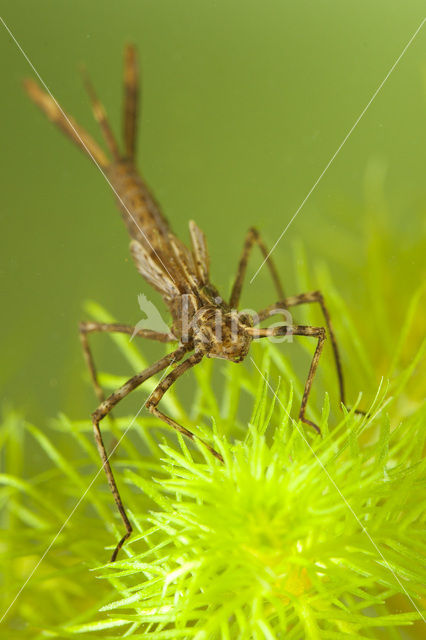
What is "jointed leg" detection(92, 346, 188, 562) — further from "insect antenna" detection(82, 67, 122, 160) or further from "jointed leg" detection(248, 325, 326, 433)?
"insect antenna" detection(82, 67, 122, 160)

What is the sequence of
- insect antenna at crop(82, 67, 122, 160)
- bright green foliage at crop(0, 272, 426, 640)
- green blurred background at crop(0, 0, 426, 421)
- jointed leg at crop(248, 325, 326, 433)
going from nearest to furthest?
1. bright green foliage at crop(0, 272, 426, 640)
2. jointed leg at crop(248, 325, 326, 433)
3. green blurred background at crop(0, 0, 426, 421)
4. insect antenna at crop(82, 67, 122, 160)

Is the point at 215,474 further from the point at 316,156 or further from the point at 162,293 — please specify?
the point at 316,156

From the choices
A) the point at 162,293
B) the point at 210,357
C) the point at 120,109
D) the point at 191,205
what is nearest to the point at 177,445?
the point at 210,357

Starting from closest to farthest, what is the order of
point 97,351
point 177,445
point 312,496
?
1. point 312,496
2. point 177,445
3. point 97,351

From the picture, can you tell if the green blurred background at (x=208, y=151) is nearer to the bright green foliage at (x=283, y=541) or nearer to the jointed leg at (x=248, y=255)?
the jointed leg at (x=248, y=255)

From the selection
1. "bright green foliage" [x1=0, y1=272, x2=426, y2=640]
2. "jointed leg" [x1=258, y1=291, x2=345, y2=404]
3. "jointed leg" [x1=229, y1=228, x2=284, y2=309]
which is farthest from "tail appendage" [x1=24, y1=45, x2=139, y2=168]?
"bright green foliage" [x1=0, y1=272, x2=426, y2=640]

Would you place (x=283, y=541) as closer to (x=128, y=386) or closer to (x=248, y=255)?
(x=128, y=386)

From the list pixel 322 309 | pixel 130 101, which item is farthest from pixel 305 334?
pixel 130 101
